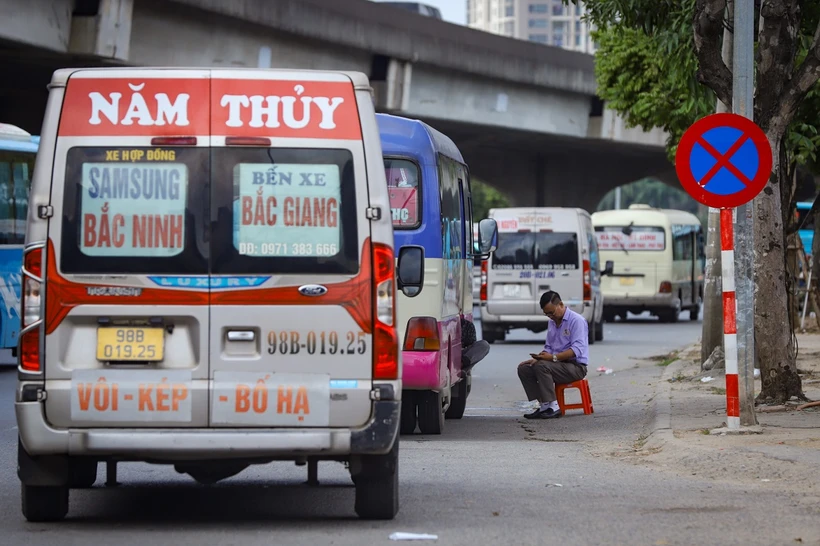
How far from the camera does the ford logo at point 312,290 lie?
7352mm

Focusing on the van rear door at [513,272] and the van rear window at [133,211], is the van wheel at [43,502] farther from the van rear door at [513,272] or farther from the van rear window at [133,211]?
the van rear door at [513,272]

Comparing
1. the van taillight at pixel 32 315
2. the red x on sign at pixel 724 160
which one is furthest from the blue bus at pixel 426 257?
the van taillight at pixel 32 315

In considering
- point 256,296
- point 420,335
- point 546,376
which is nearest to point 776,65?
point 546,376

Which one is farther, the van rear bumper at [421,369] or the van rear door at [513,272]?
the van rear door at [513,272]

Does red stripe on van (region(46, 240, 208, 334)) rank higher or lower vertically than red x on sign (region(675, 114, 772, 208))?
lower

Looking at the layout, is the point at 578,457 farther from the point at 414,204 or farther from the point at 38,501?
the point at 38,501

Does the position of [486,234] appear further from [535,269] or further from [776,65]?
[535,269]

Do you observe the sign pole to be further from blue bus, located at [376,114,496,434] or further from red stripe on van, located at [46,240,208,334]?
red stripe on van, located at [46,240,208,334]

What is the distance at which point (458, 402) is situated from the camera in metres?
14.3

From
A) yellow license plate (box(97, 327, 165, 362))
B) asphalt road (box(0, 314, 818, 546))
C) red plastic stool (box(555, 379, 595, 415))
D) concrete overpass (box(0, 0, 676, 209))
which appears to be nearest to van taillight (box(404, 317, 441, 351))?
asphalt road (box(0, 314, 818, 546))

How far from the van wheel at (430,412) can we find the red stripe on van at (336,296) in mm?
5017

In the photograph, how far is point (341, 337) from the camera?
7359mm

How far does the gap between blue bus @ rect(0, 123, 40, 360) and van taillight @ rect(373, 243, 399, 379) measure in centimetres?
1313

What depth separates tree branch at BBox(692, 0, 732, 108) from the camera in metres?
12.7
